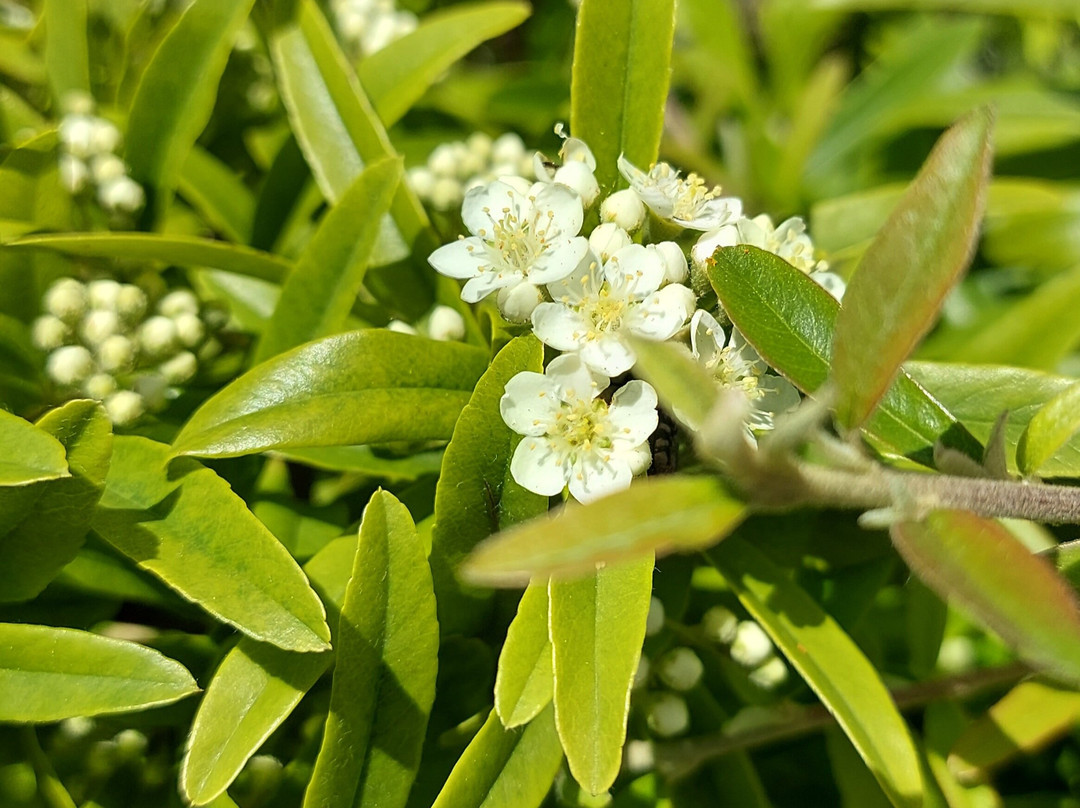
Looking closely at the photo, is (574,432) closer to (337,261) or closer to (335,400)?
(335,400)

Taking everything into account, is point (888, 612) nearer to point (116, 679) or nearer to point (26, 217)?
point (116, 679)

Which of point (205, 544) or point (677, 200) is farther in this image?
point (677, 200)

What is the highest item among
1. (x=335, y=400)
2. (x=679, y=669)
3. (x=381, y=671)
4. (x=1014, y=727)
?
(x=335, y=400)

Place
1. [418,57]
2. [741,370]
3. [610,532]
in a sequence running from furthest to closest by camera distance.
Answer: [418,57] → [741,370] → [610,532]

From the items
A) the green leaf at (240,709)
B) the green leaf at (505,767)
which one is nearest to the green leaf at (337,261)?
the green leaf at (240,709)

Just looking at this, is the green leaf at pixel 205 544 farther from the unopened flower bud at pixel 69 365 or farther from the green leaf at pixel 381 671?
the unopened flower bud at pixel 69 365

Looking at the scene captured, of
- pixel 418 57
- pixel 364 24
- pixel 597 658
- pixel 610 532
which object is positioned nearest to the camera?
pixel 610 532

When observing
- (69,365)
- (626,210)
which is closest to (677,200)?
(626,210)

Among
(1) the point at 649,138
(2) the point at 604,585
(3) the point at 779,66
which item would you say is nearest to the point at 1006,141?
(3) the point at 779,66

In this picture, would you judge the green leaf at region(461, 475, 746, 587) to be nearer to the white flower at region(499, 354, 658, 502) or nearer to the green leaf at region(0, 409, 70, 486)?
the white flower at region(499, 354, 658, 502)
